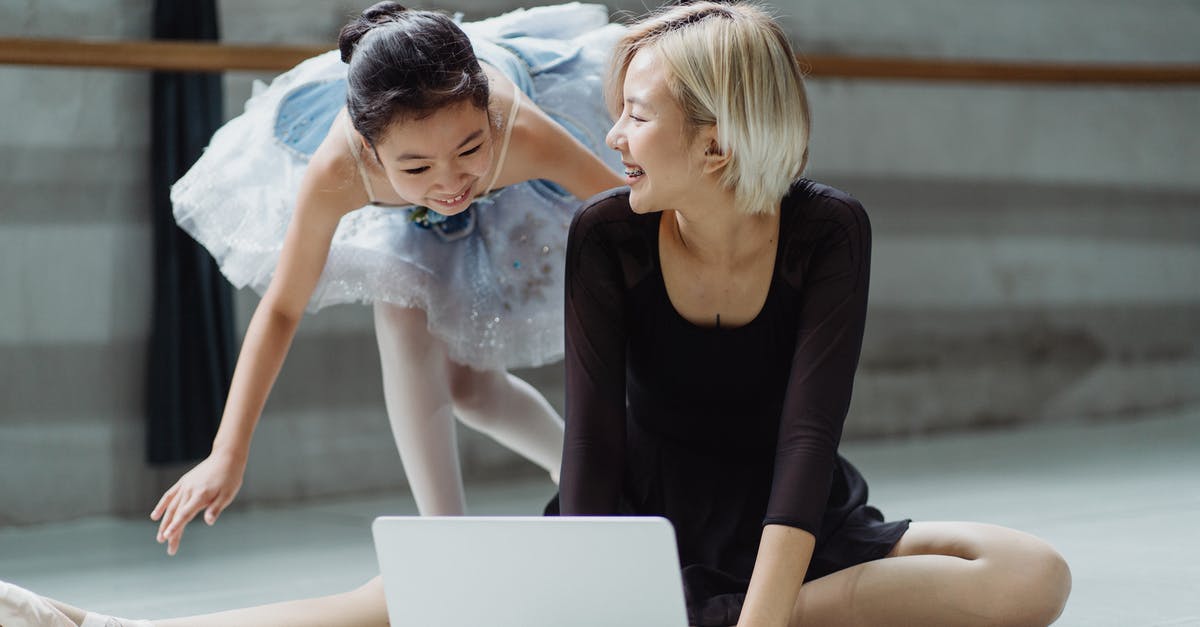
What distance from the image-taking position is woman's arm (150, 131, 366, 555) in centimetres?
138

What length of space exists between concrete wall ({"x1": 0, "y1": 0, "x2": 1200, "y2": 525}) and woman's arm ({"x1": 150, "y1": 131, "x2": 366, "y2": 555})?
4.06ft

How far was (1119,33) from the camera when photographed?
12.5ft

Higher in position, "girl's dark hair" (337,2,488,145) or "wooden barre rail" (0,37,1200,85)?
"girl's dark hair" (337,2,488,145)

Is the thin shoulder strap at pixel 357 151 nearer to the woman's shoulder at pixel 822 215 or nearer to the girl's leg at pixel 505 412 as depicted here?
the girl's leg at pixel 505 412

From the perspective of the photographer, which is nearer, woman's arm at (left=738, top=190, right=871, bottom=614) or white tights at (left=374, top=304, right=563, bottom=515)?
woman's arm at (left=738, top=190, right=871, bottom=614)

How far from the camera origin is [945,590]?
1258mm

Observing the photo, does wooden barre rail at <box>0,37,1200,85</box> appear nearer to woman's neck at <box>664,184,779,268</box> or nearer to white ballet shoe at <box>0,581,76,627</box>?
woman's neck at <box>664,184,779,268</box>

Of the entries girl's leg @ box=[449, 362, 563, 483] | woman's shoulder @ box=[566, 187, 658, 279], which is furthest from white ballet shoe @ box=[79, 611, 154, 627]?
girl's leg @ box=[449, 362, 563, 483]

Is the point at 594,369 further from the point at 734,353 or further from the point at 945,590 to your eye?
the point at 945,590

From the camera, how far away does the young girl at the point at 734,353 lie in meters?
1.18

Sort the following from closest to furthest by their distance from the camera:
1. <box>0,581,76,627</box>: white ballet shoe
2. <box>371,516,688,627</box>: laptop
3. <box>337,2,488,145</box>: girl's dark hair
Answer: <box>371,516,688,627</box>: laptop < <box>0,581,76,627</box>: white ballet shoe < <box>337,2,488,145</box>: girl's dark hair

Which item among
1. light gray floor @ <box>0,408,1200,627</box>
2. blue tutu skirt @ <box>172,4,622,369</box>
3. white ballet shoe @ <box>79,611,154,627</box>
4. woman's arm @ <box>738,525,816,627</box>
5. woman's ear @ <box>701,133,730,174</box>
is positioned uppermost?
woman's ear @ <box>701,133,730,174</box>

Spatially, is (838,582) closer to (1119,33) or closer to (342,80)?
(342,80)

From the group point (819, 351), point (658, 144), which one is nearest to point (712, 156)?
point (658, 144)
